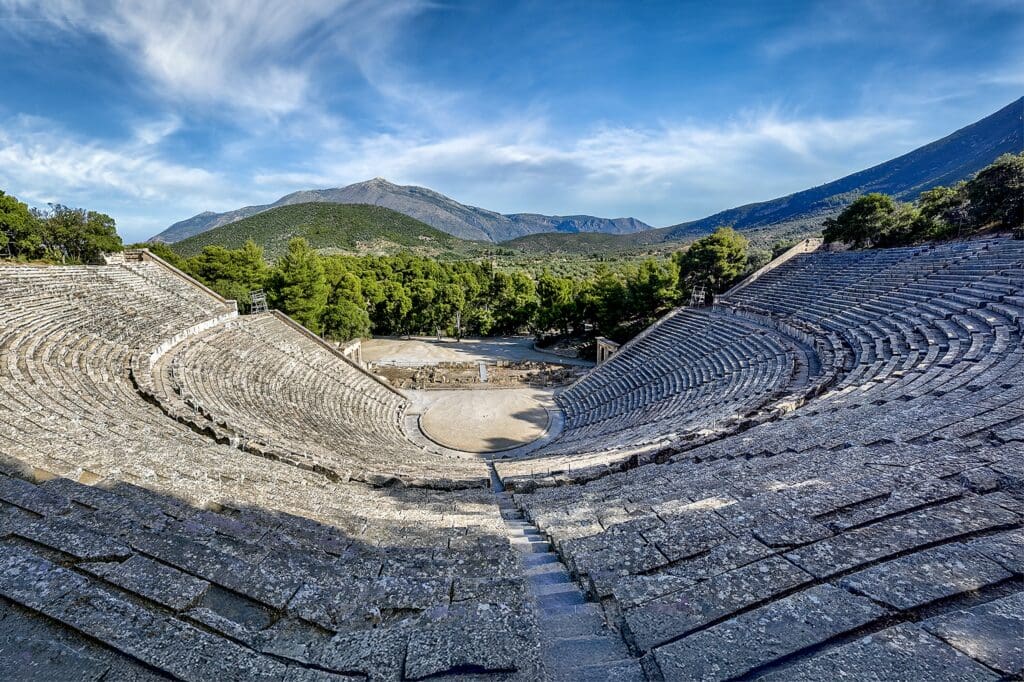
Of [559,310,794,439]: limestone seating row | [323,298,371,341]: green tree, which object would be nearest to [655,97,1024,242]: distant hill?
[559,310,794,439]: limestone seating row

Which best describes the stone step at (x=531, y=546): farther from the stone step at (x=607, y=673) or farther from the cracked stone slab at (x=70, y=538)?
the cracked stone slab at (x=70, y=538)

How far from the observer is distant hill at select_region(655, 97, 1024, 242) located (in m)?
79.5

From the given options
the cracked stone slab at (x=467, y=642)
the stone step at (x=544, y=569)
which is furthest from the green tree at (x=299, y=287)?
the cracked stone slab at (x=467, y=642)

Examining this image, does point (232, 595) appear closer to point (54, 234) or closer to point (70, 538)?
point (70, 538)

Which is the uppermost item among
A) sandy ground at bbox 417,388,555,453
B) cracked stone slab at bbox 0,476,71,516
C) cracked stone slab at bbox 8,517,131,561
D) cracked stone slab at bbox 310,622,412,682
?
cracked stone slab at bbox 0,476,71,516

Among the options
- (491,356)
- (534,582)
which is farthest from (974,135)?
(534,582)

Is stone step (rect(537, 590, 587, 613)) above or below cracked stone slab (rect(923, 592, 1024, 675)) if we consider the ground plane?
below

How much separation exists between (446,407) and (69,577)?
16.6 m

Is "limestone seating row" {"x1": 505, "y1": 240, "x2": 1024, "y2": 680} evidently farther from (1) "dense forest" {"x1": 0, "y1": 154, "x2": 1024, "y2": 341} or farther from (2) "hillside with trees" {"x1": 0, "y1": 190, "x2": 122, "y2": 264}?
(2) "hillside with trees" {"x1": 0, "y1": 190, "x2": 122, "y2": 264}

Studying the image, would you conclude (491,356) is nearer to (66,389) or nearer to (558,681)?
(66,389)

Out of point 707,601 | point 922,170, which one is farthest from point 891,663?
point 922,170

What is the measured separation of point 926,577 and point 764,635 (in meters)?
0.96

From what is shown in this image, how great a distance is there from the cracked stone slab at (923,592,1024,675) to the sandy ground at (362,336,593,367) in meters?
24.9

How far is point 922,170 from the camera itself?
318 ft
